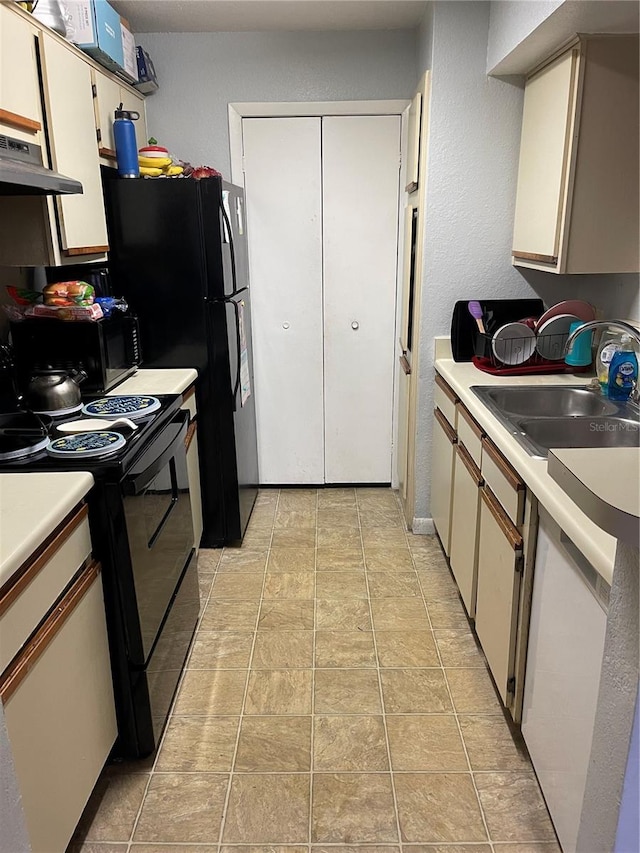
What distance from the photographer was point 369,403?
3664mm

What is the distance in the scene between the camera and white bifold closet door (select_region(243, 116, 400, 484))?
328 cm

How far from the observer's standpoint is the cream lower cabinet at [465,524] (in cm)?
215

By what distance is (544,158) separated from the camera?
231 centimetres

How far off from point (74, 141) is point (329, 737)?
7.30 ft

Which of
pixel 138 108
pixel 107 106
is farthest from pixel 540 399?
pixel 138 108

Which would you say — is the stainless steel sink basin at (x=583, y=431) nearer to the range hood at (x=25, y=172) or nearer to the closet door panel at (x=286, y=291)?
the range hood at (x=25, y=172)

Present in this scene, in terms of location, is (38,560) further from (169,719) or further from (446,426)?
(446,426)

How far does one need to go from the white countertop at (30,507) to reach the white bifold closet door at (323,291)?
7.11 feet

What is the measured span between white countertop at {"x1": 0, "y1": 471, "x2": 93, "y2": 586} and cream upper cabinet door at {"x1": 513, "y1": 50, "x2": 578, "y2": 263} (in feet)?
5.85

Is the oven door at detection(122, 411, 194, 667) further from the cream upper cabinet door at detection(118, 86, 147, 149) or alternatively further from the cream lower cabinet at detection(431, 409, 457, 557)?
the cream upper cabinet door at detection(118, 86, 147, 149)

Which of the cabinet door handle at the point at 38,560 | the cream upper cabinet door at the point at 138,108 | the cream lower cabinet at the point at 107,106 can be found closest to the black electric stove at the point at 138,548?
the cabinet door handle at the point at 38,560

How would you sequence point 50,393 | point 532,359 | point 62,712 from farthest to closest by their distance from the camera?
point 532,359
point 50,393
point 62,712

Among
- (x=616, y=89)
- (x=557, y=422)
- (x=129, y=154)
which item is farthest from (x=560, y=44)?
(x=129, y=154)

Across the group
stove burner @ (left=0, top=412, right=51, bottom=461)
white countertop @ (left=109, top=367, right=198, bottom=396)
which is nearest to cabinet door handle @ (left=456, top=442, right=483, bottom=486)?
white countertop @ (left=109, top=367, right=198, bottom=396)
